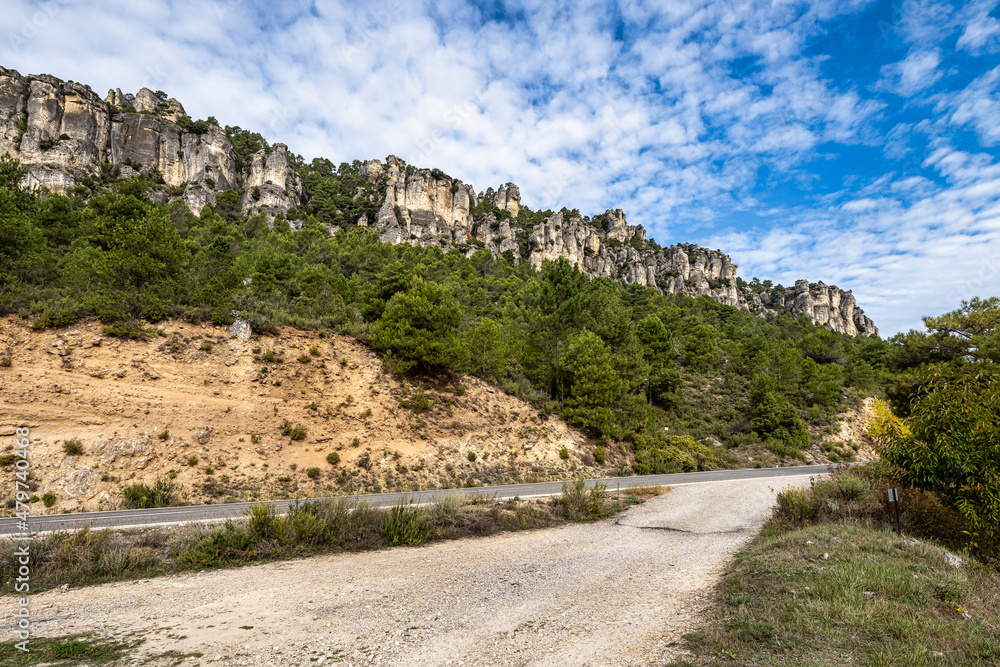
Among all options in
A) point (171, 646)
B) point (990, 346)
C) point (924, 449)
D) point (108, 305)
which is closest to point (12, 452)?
point (108, 305)

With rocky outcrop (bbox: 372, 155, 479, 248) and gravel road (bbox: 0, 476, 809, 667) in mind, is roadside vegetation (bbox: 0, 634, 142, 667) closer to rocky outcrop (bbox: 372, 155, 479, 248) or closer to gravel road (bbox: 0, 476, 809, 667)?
gravel road (bbox: 0, 476, 809, 667)

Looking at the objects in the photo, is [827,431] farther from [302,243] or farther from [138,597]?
[302,243]

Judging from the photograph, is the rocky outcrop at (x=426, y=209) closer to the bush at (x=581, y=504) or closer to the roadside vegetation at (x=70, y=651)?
the bush at (x=581, y=504)

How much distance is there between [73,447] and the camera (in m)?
14.8

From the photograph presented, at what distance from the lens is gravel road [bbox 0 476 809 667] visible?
4.49 metres

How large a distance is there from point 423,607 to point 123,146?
9147 cm

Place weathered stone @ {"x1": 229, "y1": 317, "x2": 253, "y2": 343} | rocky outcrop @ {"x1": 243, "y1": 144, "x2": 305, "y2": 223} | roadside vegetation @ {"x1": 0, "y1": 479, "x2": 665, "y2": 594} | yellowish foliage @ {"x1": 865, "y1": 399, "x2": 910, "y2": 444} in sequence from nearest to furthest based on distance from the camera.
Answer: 1. roadside vegetation @ {"x1": 0, "y1": 479, "x2": 665, "y2": 594}
2. yellowish foliage @ {"x1": 865, "y1": 399, "x2": 910, "y2": 444}
3. weathered stone @ {"x1": 229, "y1": 317, "x2": 253, "y2": 343}
4. rocky outcrop @ {"x1": 243, "y1": 144, "x2": 305, "y2": 223}

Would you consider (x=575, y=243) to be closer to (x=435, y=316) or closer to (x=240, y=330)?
(x=435, y=316)

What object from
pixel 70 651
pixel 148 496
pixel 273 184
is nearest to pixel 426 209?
pixel 273 184

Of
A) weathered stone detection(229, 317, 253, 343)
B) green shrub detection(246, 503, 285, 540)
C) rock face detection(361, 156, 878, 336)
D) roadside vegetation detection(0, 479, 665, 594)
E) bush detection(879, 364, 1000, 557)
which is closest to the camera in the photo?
bush detection(879, 364, 1000, 557)

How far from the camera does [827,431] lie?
36.5 metres

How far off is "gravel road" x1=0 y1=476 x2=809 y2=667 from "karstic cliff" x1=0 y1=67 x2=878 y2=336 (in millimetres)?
61321

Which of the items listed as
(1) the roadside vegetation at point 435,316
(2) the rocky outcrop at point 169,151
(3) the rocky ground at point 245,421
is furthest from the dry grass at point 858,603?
(2) the rocky outcrop at point 169,151

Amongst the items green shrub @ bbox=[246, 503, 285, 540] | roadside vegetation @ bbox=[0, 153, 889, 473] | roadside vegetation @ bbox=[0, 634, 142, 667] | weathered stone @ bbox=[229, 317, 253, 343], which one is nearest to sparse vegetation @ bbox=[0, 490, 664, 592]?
green shrub @ bbox=[246, 503, 285, 540]
